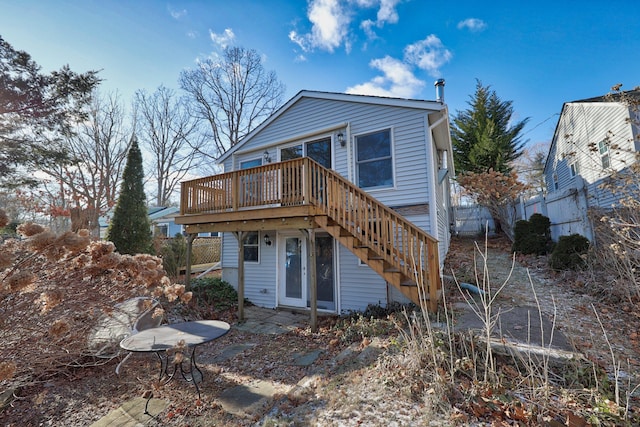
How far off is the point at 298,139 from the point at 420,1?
Answer: 17.0 feet

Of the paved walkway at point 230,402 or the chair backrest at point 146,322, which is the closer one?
the paved walkway at point 230,402

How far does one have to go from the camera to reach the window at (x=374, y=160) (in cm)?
711

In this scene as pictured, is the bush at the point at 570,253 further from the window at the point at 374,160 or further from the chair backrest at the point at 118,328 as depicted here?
the chair backrest at the point at 118,328

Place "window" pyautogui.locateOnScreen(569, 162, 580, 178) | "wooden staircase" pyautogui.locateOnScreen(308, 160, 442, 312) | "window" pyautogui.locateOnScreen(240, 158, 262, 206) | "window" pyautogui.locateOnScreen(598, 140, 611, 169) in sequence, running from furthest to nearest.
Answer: "window" pyautogui.locateOnScreen(569, 162, 580, 178) → "window" pyautogui.locateOnScreen(598, 140, 611, 169) → "window" pyautogui.locateOnScreen(240, 158, 262, 206) → "wooden staircase" pyautogui.locateOnScreen(308, 160, 442, 312)

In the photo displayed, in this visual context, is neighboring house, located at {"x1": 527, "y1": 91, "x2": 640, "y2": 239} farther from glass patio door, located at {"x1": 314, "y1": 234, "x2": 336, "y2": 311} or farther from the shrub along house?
glass patio door, located at {"x1": 314, "y1": 234, "x2": 336, "y2": 311}

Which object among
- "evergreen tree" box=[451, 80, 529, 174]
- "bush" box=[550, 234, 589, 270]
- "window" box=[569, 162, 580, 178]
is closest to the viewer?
"bush" box=[550, 234, 589, 270]

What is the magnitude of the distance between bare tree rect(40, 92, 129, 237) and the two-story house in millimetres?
21363

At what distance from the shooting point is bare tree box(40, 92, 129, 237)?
16062 mm

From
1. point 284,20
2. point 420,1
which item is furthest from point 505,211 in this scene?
point 284,20

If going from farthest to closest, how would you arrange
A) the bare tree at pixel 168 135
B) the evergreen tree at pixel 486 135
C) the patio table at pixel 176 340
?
1. the bare tree at pixel 168 135
2. the evergreen tree at pixel 486 135
3. the patio table at pixel 176 340

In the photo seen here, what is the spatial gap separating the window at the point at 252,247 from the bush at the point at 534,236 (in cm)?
953

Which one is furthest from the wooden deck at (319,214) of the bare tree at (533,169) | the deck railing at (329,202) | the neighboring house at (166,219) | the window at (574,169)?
the bare tree at (533,169)

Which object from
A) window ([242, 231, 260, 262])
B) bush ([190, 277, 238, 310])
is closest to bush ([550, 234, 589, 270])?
window ([242, 231, 260, 262])

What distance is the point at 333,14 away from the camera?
8969 millimetres
